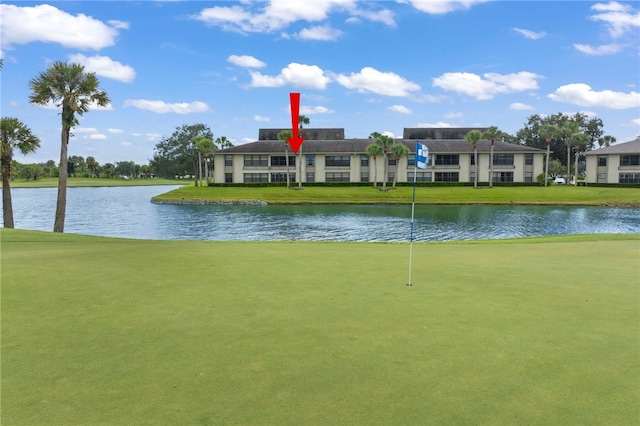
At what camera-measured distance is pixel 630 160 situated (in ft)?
290

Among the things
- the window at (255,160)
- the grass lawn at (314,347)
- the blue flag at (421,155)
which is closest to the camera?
the grass lawn at (314,347)

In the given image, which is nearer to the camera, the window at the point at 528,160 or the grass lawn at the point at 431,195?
the grass lawn at the point at 431,195

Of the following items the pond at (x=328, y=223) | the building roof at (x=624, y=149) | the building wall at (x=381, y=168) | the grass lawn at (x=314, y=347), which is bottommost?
the pond at (x=328, y=223)

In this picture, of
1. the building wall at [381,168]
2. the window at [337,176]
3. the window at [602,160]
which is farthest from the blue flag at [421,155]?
the window at [602,160]

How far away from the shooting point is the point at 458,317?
257 inches

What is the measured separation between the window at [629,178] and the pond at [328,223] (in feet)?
108

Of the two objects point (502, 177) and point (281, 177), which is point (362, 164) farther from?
point (502, 177)

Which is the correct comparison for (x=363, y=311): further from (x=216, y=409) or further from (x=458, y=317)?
(x=216, y=409)

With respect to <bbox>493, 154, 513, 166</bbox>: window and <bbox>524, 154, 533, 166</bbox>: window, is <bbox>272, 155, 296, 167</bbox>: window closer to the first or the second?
<bbox>493, 154, 513, 166</bbox>: window

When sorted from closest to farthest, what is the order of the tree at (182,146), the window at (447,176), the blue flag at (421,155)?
the blue flag at (421,155) → the window at (447,176) → the tree at (182,146)

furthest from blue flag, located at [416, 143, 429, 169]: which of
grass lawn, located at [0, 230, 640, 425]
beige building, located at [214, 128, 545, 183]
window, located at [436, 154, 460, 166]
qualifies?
window, located at [436, 154, 460, 166]

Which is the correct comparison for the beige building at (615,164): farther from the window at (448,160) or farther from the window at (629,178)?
the window at (448,160)

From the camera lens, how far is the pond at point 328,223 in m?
36.4

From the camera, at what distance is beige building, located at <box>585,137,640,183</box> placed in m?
88.1
